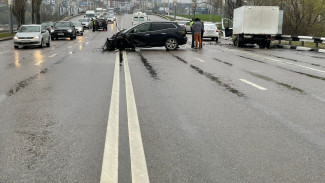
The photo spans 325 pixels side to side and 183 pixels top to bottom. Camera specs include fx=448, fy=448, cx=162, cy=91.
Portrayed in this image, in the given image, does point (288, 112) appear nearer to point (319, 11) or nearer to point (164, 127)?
point (164, 127)

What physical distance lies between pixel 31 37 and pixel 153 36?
7.16 metres

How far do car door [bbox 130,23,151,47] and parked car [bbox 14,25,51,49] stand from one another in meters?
5.96

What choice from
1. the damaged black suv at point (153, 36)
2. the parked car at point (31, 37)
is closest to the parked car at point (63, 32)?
the parked car at point (31, 37)

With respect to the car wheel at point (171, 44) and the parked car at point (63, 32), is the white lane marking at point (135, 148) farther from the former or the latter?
the parked car at point (63, 32)

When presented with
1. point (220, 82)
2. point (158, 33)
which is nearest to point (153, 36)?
point (158, 33)

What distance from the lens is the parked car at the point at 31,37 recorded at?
84.3 ft

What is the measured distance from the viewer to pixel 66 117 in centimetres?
680

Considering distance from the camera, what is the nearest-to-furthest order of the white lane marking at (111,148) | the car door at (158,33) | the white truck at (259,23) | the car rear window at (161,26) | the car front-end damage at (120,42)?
the white lane marking at (111,148)
the car front-end damage at (120,42)
the car door at (158,33)
the car rear window at (161,26)
the white truck at (259,23)

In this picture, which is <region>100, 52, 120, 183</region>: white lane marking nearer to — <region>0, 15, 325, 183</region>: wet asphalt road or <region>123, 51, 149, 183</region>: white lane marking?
<region>0, 15, 325, 183</region>: wet asphalt road

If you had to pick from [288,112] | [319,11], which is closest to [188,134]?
[288,112]

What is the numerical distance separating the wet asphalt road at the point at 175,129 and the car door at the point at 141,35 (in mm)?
12783

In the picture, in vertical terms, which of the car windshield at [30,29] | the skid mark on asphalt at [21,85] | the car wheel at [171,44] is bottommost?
the skid mark on asphalt at [21,85]

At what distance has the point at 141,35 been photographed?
24.4 meters

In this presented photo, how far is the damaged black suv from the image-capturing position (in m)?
24.0
